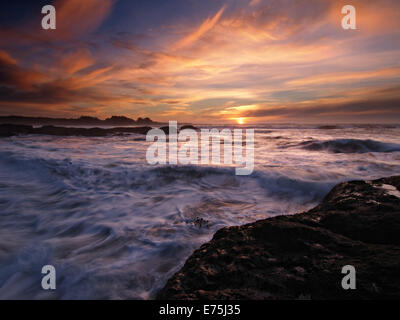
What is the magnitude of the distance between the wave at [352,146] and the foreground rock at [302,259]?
32.9 ft

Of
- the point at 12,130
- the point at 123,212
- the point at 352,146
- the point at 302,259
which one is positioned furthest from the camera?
the point at 12,130

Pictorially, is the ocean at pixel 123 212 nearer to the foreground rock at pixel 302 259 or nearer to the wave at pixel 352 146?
the foreground rock at pixel 302 259

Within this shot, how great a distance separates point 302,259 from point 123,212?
3.09 m

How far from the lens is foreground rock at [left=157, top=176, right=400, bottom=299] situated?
1349mm

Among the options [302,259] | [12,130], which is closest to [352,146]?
[302,259]

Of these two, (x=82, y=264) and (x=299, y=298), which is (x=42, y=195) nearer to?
(x=82, y=264)

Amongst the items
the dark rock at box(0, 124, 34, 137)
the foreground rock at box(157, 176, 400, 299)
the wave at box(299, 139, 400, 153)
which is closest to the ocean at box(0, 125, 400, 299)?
the foreground rock at box(157, 176, 400, 299)

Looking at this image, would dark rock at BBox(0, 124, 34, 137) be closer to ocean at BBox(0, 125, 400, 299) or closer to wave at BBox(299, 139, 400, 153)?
ocean at BBox(0, 125, 400, 299)

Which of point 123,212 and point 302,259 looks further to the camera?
point 123,212

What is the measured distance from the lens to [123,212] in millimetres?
3834

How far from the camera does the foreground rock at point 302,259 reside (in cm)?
135

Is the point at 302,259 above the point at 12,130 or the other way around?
the other way around

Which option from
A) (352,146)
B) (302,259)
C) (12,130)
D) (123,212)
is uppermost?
(12,130)

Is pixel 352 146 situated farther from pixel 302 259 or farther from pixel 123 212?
pixel 302 259
